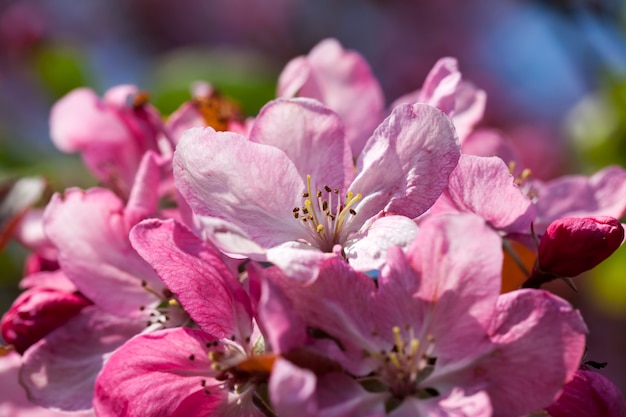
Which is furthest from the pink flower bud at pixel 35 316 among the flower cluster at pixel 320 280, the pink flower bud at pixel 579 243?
the pink flower bud at pixel 579 243

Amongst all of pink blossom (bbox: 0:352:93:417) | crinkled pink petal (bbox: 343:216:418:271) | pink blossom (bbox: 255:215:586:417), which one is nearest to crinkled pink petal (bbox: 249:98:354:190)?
crinkled pink petal (bbox: 343:216:418:271)

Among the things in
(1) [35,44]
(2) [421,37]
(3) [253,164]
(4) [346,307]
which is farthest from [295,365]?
(2) [421,37]

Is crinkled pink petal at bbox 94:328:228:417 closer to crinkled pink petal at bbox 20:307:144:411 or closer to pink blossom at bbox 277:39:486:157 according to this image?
crinkled pink petal at bbox 20:307:144:411

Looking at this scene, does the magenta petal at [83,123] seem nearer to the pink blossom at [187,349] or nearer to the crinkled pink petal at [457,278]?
the pink blossom at [187,349]

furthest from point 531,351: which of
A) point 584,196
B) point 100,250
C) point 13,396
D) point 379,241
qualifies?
point 13,396

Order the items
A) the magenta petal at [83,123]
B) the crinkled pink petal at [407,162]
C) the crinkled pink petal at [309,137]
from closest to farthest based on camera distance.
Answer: the crinkled pink petal at [407,162] < the crinkled pink petal at [309,137] < the magenta petal at [83,123]

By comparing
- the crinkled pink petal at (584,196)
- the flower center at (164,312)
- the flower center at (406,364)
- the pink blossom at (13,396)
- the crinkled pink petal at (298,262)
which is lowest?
the pink blossom at (13,396)

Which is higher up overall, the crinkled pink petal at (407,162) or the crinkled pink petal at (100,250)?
the crinkled pink petal at (407,162)
